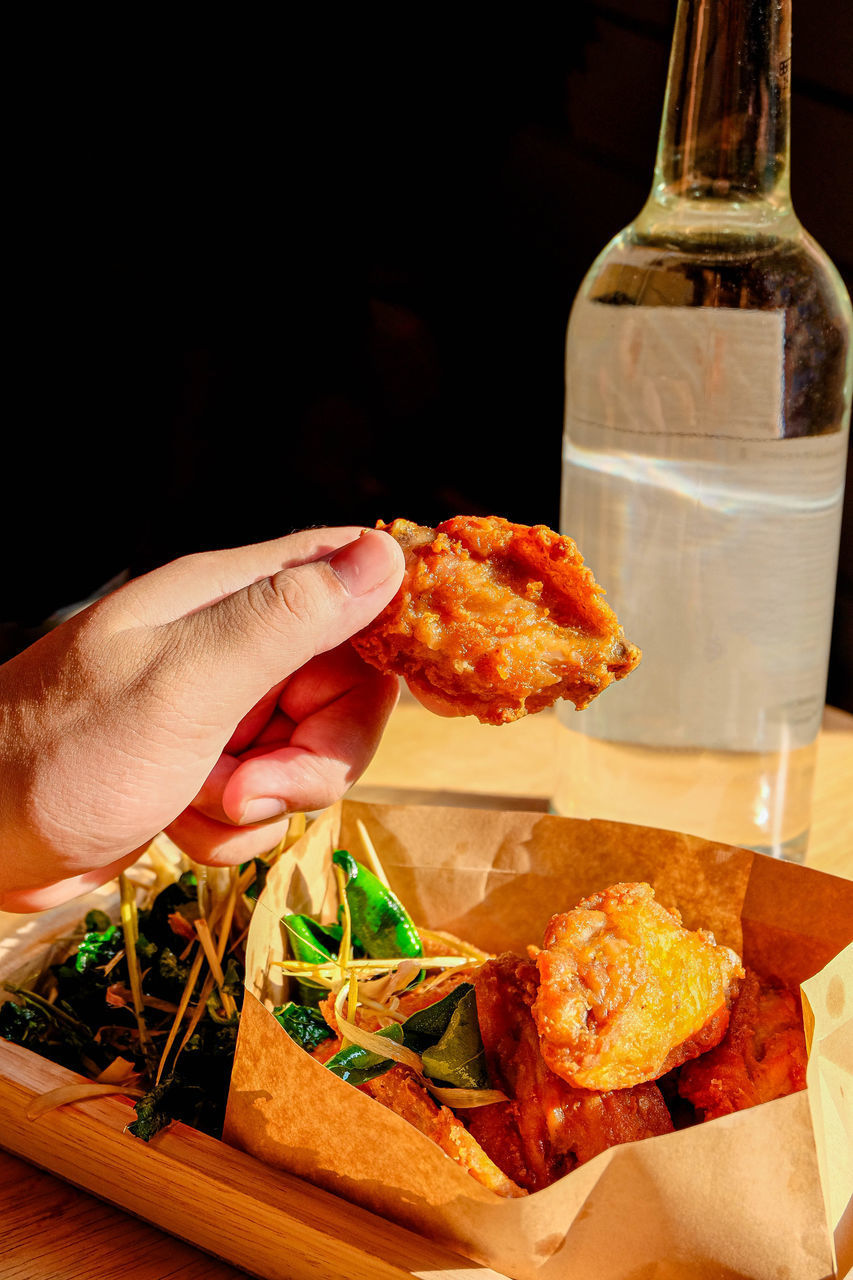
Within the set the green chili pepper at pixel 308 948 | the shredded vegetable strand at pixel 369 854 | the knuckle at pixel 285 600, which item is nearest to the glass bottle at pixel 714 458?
the shredded vegetable strand at pixel 369 854

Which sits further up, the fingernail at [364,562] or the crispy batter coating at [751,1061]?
the fingernail at [364,562]

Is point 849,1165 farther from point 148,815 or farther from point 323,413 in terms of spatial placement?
point 323,413

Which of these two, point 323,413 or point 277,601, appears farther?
point 323,413

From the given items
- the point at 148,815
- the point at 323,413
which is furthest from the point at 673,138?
the point at 323,413

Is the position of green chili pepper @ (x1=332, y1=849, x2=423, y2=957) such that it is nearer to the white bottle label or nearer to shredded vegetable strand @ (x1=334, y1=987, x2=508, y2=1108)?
shredded vegetable strand @ (x1=334, y1=987, x2=508, y2=1108)

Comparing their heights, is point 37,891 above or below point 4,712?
below

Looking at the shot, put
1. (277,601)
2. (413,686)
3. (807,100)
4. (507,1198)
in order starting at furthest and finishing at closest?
1. (807,100)
2. (413,686)
3. (277,601)
4. (507,1198)

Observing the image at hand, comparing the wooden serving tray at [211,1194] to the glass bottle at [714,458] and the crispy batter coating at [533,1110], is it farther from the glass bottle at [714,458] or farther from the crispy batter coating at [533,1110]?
the glass bottle at [714,458]
